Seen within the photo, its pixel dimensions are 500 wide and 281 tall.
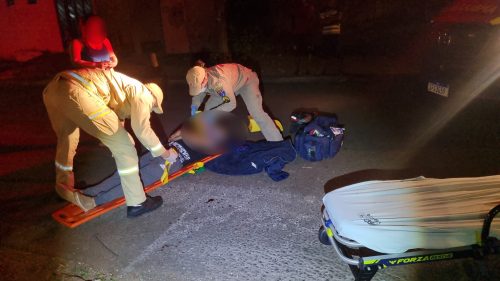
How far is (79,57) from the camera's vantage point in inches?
147

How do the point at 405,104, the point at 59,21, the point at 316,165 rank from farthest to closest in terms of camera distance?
1. the point at 59,21
2. the point at 405,104
3. the point at 316,165

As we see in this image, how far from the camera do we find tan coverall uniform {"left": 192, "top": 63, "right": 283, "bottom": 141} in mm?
4777

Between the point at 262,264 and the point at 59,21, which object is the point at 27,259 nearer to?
the point at 262,264

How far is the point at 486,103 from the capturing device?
6.42 m

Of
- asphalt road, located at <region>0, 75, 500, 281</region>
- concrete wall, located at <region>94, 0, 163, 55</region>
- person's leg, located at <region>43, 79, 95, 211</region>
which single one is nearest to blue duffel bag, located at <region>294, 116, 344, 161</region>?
asphalt road, located at <region>0, 75, 500, 281</region>

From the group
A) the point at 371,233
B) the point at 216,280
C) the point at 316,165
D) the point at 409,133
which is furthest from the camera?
the point at 409,133

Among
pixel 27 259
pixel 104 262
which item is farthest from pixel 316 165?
pixel 27 259

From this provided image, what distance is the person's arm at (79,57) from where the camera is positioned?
371 centimetres

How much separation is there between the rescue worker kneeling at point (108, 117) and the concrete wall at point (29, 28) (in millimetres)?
11647

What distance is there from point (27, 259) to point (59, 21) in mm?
12745

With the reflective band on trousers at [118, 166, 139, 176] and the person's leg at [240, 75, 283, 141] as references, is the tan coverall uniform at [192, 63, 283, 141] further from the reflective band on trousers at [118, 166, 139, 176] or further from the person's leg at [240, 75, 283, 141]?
the reflective band on trousers at [118, 166, 139, 176]

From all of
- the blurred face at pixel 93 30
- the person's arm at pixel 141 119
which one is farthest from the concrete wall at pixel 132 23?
Result: the person's arm at pixel 141 119

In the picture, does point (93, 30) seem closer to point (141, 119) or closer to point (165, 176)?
point (141, 119)

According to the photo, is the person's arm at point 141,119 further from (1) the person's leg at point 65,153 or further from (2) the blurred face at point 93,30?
(1) the person's leg at point 65,153
